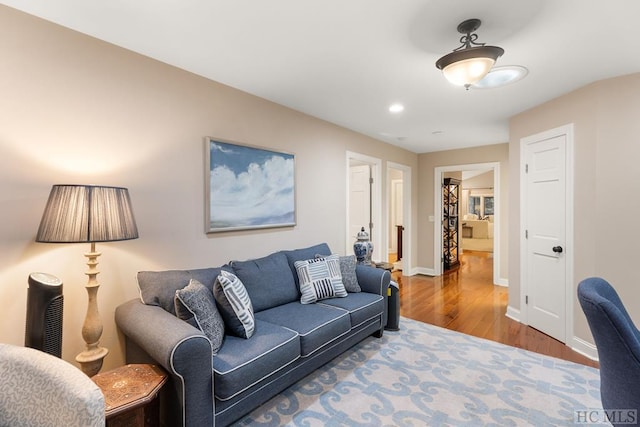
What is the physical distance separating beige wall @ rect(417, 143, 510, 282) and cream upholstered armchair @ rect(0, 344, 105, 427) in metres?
5.65

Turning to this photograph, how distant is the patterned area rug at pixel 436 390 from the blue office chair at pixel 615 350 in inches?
36.6

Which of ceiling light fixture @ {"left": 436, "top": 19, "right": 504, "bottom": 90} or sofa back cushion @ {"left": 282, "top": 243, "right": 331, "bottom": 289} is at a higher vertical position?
ceiling light fixture @ {"left": 436, "top": 19, "right": 504, "bottom": 90}

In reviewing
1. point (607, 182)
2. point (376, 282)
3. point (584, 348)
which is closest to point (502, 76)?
point (607, 182)

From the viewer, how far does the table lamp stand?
1547 millimetres

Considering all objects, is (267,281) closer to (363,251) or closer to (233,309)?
(233,309)

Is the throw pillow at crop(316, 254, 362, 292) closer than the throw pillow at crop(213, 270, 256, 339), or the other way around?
the throw pillow at crop(213, 270, 256, 339)

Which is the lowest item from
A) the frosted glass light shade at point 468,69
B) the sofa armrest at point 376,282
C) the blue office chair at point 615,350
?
the sofa armrest at point 376,282

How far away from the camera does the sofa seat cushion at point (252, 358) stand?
5.32ft

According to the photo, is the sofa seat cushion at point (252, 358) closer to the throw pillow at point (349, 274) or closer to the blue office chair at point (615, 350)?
the throw pillow at point (349, 274)

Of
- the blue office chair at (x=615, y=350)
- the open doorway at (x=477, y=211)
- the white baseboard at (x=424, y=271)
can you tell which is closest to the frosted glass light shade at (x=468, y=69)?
the blue office chair at (x=615, y=350)

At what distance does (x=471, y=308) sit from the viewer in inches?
157

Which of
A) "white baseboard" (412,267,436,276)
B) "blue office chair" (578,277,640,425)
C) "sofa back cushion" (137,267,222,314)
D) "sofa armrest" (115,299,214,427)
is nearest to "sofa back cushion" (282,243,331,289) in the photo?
"sofa back cushion" (137,267,222,314)

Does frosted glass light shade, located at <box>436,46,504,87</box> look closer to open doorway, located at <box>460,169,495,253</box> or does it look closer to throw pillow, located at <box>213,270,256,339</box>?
throw pillow, located at <box>213,270,256,339</box>

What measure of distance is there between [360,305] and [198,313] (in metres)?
1.42
